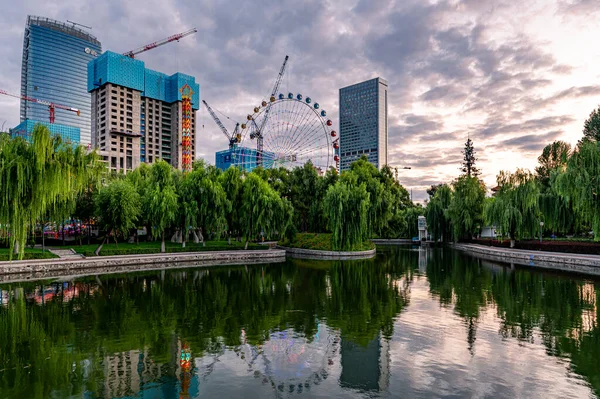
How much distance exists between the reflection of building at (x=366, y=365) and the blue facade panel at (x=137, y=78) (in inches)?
4909

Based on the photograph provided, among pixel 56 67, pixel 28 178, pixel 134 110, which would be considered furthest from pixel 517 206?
pixel 56 67

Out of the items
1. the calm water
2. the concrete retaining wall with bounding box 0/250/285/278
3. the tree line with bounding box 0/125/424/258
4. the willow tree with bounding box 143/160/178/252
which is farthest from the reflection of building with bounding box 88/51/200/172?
the calm water

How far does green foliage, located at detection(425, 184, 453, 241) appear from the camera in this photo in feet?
188

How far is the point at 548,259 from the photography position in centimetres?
3167

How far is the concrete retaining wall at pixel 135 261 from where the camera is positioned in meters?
24.8

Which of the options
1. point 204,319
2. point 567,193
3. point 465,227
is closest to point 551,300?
point 204,319

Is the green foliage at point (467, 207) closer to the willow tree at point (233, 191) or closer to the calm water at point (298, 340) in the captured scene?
the calm water at point (298, 340)

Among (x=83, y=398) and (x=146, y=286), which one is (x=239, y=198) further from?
(x=83, y=398)

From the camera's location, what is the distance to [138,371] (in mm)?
8992

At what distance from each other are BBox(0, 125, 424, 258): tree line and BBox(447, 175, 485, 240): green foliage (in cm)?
960

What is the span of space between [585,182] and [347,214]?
2036 centimetres

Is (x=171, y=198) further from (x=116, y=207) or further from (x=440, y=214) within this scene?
(x=440, y=214)

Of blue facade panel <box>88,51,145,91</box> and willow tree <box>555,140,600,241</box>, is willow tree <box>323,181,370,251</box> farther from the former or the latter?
blue facade panel <box>88,51,145,91</box>

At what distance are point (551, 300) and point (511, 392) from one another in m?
11.6
